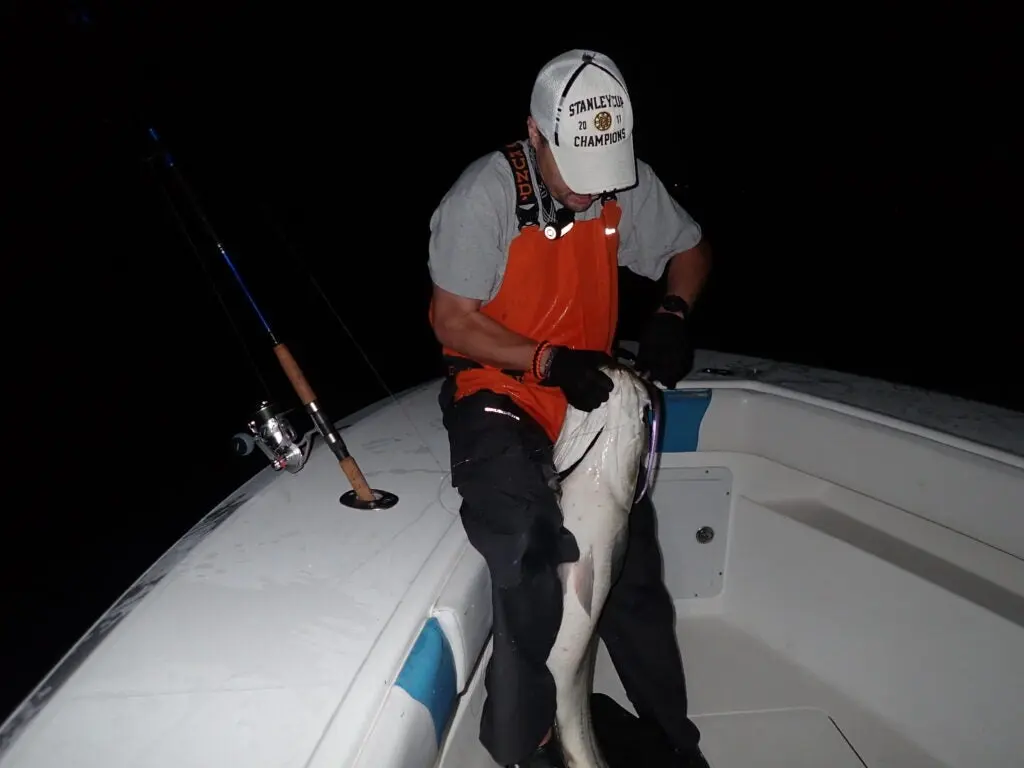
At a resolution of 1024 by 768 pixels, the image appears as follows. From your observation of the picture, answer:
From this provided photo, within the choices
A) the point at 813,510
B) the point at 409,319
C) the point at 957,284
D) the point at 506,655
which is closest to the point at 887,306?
the point at 957,284

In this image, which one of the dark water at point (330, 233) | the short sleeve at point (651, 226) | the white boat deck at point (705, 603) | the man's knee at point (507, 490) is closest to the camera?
the white boat deck at point (705, 603)

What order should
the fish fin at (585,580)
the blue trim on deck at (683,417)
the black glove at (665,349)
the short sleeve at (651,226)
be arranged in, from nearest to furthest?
the fish fin at (585,580), the black glove at (665,349), the short sleeve at (651,226), the blue trim on deck at (683,417)

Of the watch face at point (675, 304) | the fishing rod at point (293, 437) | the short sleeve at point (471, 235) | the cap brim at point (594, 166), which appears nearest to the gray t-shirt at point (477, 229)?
the short sleeve at point (471, 235)

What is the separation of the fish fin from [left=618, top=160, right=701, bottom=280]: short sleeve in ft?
3.89

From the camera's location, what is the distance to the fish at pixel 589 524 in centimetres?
Answer: 183

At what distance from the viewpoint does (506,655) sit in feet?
5.58

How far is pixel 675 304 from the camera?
2.34m

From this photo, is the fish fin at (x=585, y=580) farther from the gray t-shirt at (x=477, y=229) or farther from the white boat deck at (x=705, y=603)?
the gray t-shirt at (x=477, y=229)

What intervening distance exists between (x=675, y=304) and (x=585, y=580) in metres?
1.05

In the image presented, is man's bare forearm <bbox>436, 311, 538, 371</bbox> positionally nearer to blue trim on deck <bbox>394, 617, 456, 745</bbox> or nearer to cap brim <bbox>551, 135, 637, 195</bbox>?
cap brim <bbox>551, 135, 637, 195</bbox>

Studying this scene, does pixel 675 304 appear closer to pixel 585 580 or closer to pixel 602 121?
pixel 602 121

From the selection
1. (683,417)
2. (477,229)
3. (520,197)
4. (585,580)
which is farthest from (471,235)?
(683,417)

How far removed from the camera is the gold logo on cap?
1.88m

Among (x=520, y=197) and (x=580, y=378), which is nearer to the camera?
(x=580, y=378)
